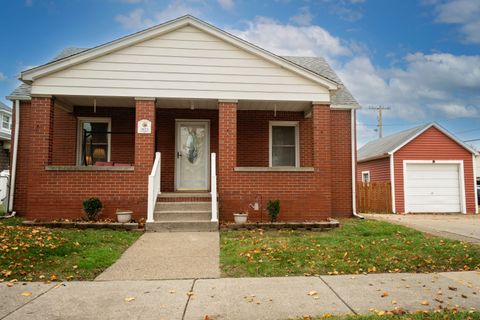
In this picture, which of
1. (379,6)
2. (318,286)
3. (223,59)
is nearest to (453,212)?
(379,6)

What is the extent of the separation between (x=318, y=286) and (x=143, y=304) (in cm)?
218

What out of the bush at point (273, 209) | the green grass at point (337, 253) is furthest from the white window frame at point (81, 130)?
the bush at point (273, 209)

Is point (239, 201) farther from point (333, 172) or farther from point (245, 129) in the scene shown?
point (333, 172)

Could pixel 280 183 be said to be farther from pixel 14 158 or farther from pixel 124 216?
pixel 14 158

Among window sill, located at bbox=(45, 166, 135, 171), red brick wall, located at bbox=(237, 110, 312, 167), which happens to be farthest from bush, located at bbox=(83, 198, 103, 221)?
red brick wall, located at bbox=(237, 110, 312, 167)

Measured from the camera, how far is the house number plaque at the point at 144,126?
29.9 ft

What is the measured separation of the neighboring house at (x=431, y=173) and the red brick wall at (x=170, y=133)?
9803mm

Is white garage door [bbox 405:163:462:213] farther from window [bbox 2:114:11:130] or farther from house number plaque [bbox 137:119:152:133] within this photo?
window [bbox 2:114:11:130]

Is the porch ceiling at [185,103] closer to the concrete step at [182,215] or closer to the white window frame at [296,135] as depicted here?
the white window frame at [296,135]

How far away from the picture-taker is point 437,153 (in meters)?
16.5

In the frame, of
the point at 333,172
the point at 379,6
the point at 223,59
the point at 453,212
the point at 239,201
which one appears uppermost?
the point at 379,6

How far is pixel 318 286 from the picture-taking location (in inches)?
172

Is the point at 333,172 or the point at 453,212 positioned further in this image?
the point at 453,212

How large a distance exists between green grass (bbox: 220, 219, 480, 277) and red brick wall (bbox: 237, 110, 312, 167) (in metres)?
3.59
